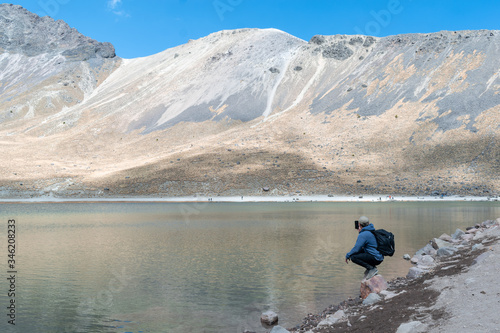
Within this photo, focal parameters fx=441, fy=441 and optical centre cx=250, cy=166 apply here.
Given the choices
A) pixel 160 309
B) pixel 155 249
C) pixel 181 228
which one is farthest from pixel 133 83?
pixel 160 309

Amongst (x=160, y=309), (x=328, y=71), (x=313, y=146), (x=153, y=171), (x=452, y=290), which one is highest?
(x=328, y=71)

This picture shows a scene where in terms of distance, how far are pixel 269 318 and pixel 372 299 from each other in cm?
344

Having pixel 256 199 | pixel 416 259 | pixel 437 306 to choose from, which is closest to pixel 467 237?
pixel 416 259

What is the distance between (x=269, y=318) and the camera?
14.5 metres

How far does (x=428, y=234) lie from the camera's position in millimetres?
35000

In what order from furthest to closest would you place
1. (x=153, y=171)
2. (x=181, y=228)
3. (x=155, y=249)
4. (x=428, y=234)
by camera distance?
1. (x=153, y=171)
2. (x=181, y=228)
3. (x=428, y=234)
4. (x=155, y=249)

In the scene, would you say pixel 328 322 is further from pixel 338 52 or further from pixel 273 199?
pixel 338 52

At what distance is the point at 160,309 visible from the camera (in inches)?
630

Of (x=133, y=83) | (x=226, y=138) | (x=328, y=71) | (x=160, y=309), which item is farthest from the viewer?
(x=133, y=83)

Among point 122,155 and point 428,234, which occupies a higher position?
point 122,155

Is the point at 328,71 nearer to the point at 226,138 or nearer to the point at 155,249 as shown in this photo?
the point at 226,138

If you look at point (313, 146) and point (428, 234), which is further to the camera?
point (313, 146)

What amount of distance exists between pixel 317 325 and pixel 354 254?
12.3 ft

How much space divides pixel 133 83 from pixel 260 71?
58.0 m
